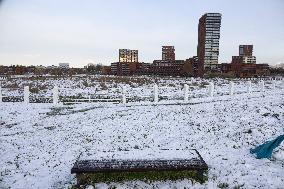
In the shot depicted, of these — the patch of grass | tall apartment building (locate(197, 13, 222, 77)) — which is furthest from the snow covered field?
tall apartment building (locate(197, 13, 222, 77))

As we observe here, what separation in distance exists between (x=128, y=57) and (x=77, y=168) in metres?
96.7

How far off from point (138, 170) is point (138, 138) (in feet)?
13.1

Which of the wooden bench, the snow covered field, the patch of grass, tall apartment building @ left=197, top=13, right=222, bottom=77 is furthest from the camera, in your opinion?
tall apartment building @ left=197, top=13, right=222, bottom=77

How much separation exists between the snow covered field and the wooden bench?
0.21 meters

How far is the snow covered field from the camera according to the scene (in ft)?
23.8

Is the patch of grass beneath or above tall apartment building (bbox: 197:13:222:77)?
beneath

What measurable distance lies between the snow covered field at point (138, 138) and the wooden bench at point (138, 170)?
8.3 inches

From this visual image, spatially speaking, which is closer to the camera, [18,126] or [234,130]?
[234,130]

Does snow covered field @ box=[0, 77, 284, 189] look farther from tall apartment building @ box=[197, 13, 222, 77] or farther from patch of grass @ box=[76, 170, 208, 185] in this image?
tall apartment building @ box=[197, 13, 222, 77]

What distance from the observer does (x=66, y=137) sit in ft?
36.7

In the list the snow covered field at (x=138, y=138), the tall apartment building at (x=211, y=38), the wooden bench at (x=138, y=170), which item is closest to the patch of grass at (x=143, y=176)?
the wooden bench at (x=138, y=170)

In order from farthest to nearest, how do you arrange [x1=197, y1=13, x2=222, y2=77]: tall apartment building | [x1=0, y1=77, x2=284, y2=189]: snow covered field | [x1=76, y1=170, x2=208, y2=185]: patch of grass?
[x1=197, y1=13, x2=222, y2=77]: tall apartment building < [x1=0, y1=77, x2=284, y2=189]: snow covered field < [x1=76, y1=170, x2=208, y2=185]: patch of grass

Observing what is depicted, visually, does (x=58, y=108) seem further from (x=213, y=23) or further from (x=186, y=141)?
(x=213, y=23)

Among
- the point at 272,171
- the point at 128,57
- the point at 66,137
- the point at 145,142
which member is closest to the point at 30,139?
the point at 66,137
